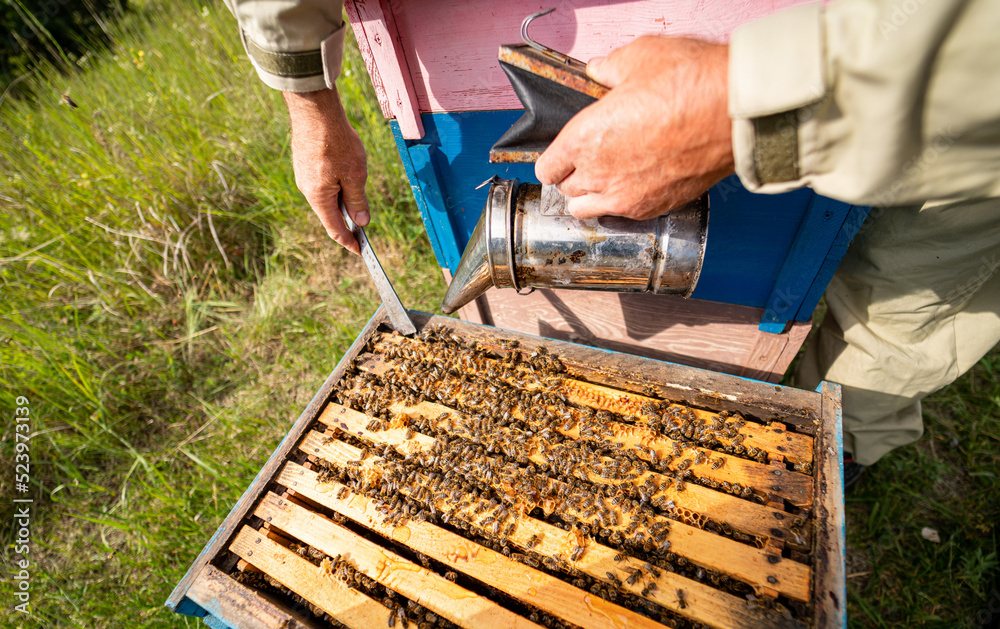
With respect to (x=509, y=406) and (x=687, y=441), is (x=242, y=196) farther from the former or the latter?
(x=687, y=441)

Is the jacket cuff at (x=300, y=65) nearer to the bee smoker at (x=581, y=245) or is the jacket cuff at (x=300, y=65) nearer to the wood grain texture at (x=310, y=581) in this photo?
the bee smoker at (x=581, y=245)

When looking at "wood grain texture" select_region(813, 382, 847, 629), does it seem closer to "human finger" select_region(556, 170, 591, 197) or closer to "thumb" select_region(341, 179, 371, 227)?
"human finger" select_region(556, 170, 591, 197)

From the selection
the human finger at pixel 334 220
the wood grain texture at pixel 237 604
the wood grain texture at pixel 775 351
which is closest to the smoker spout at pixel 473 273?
the human finger at pixel 334 220

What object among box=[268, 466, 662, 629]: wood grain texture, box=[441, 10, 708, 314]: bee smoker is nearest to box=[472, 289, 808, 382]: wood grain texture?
box=[441, 10, 708, 314]: bee smoker

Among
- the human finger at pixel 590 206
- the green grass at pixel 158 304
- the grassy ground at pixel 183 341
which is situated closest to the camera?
the human finger at pixel 590 206

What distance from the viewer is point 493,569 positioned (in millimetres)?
1721

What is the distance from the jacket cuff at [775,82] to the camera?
1.15m

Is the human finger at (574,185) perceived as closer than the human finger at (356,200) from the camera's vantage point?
Yes

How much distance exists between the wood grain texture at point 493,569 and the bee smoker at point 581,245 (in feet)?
3.55

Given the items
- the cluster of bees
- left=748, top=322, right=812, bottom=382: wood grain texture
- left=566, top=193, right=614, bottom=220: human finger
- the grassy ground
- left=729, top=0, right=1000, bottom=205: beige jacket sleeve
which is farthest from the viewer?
the grassy ground

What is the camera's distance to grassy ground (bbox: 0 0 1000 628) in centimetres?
280

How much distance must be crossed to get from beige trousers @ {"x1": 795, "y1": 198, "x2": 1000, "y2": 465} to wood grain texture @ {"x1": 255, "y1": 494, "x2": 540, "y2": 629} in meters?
2.28

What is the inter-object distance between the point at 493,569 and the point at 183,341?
361 centimetres

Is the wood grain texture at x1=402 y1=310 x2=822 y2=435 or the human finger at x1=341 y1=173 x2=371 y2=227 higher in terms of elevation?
the human finger at x1=341 y1=173 x2=371 y2=227
